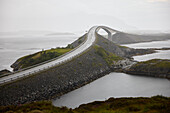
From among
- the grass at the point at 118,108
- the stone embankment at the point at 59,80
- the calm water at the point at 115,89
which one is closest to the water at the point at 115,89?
the calm water at the point at 115,89

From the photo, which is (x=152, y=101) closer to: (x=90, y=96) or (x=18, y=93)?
(x=90, y=96)

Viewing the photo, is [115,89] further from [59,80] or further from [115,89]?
[59,80]

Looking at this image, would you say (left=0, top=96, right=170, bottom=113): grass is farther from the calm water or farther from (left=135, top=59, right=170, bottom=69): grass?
(left=135, top=59, right=170, bottom=69): grass

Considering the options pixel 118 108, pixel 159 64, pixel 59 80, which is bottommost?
pixel 118 108

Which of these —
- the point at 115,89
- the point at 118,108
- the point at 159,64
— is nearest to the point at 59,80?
the point at 115,89

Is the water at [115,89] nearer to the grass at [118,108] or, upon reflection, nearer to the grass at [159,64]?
the grass at [159,64]

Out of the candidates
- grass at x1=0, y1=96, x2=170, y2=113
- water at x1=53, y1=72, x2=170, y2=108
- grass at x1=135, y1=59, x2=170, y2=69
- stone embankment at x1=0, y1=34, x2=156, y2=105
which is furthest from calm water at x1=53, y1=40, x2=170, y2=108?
grass at x1=0, y1=96, x2=170, y2=113

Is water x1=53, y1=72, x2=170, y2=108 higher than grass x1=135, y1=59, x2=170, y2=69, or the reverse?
grass x1=135, y1=59, x2=170, y2=69

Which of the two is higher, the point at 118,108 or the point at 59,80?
the point at 59,80

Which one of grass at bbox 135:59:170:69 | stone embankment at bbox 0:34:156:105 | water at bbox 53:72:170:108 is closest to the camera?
stone embankment at bbox 0:34:156:105
